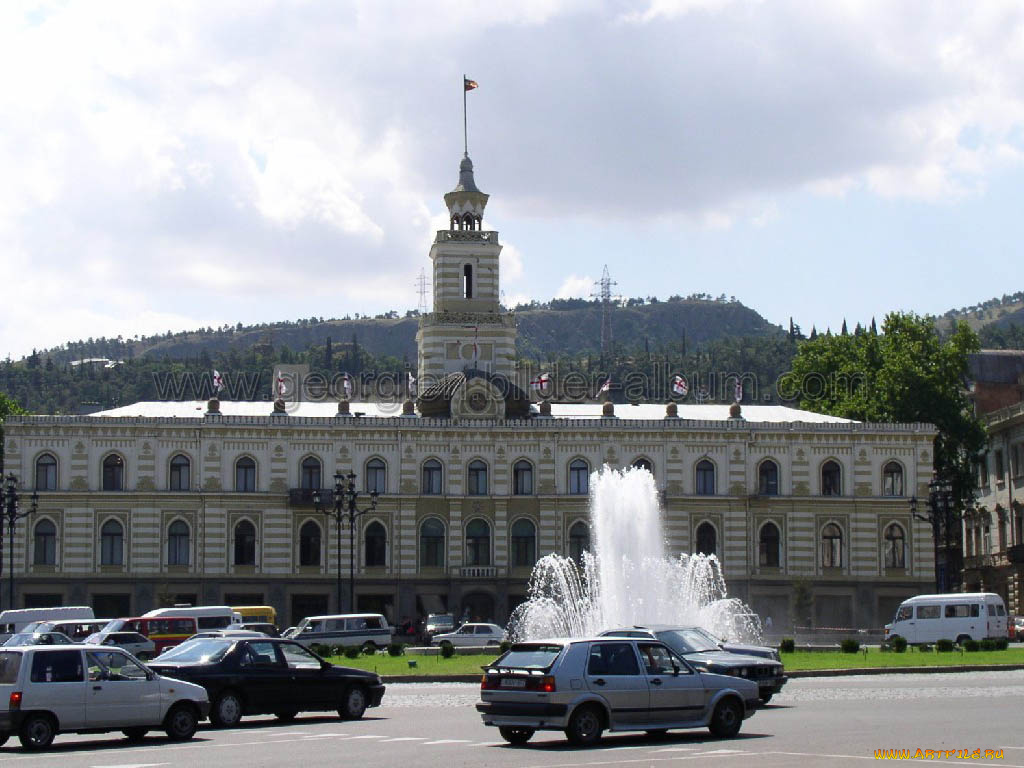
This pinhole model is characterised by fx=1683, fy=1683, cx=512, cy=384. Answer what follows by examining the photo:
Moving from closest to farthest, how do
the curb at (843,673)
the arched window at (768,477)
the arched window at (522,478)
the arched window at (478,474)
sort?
1. the curb at (843,673)
2. the arched window at (478,474)
3. the arched window at (522,478)
4. the arched window at (768,477)

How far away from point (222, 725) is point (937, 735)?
12666 millimetres

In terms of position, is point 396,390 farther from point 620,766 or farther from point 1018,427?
point 620,766

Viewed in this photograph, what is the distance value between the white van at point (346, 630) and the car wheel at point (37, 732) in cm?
3145

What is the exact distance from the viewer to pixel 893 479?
79.9m

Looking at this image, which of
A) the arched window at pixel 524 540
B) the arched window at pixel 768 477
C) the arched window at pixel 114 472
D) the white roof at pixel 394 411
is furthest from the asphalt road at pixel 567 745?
the white roof at pixel 394 411

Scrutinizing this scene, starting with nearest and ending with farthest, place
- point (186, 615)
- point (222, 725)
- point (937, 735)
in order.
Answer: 1. point (937, 735)
2. point (222, 725)
3. point (186, 615)

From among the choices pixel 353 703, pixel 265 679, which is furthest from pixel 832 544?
pixel 265 679

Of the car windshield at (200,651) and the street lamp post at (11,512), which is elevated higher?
the street lamp post at (11,512)

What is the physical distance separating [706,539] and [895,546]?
353 inches

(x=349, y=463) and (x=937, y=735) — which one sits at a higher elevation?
(x=349, y=463)

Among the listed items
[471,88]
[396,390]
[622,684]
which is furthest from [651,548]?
[622,684]

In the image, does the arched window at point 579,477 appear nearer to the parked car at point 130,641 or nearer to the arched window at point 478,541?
the arched window at point 478,541

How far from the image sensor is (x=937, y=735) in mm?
25562

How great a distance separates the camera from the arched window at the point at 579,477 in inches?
3086
